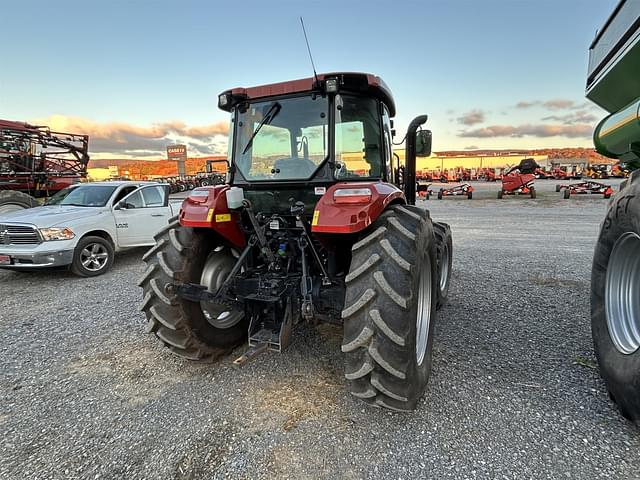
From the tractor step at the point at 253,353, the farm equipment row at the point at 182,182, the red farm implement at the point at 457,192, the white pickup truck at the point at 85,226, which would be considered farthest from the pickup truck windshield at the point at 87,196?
the red farm implement at the point at 457,192

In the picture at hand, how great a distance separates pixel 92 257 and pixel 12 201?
413cm

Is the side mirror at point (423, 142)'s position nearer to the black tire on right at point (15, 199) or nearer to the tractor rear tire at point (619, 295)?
the tractor rear tire at point (619, 295)

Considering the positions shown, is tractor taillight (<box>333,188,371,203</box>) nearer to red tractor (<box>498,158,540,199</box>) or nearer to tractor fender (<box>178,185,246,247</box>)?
tractor fender (<box>178,185,246,247</box>)

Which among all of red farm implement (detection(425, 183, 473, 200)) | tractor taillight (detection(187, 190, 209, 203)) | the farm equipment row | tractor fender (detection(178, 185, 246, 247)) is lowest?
tractor fender (detection(178, 185, 246, 247))

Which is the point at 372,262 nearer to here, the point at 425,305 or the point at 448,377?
the point at 425,305

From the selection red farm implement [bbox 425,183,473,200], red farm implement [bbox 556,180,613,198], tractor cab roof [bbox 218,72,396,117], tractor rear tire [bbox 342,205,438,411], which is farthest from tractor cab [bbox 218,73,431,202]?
red farm implement [bbox 556,180,613,198]

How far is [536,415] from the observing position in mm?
2301

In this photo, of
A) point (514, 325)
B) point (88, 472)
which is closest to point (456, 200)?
point (514, 325)

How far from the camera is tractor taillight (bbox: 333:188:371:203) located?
Result: 231 cm

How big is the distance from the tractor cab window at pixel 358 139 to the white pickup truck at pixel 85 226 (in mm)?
5361

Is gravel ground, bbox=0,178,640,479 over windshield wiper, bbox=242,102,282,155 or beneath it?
beneath

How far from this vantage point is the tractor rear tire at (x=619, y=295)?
213 cm

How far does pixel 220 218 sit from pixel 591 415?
292 centimetres

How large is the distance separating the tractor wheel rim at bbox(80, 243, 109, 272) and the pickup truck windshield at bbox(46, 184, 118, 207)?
899mm
